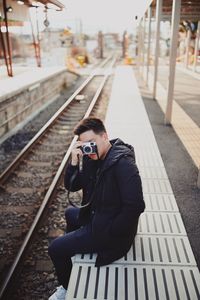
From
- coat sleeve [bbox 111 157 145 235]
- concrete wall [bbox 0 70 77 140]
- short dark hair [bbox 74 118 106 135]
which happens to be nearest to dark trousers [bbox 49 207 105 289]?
coat sleeve [bbox 111 157 145 235]

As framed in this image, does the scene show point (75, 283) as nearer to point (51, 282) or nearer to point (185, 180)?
point (51, 282)

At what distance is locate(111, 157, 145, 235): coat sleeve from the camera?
10.4 inches

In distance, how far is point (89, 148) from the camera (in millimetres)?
2842

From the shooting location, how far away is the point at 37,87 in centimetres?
1380

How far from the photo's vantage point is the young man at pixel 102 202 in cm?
270

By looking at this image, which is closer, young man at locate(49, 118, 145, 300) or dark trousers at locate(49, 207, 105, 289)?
young man at locate(49, 118, 145, 300)

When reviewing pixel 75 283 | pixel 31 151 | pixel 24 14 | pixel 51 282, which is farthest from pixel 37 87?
pixel 75 283

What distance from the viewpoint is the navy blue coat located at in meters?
2.67

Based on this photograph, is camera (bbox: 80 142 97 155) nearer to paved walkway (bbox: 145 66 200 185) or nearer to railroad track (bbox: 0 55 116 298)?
railroad track (bbox: 0 55 116 298)

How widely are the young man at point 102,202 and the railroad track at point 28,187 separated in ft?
3.84

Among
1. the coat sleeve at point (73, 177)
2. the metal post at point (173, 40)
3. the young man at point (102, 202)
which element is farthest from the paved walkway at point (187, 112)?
the young man at point (102, 202)

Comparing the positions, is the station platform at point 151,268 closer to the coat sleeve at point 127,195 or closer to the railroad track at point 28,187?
the coat sleeve at point 127,195

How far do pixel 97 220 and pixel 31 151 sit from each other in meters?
5.41

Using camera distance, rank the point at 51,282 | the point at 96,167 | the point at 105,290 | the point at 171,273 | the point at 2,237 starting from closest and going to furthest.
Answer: the point at 105,290 → the point at 171,273 → the point at 96,167 → the point at 51,282 → the point at 2,237
